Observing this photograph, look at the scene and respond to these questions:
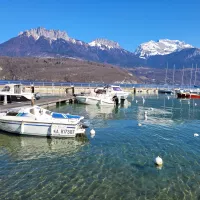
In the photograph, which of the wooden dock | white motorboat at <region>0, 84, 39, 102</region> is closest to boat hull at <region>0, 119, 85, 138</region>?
the wooden dock

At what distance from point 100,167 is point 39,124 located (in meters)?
8.94

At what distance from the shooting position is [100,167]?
17.5 metres

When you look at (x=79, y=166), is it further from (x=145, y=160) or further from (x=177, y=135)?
(x=177, y=135)

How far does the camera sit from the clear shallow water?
46.4ft

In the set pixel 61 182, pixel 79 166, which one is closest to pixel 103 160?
pixel 79 166

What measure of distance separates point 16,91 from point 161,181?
38257 mm

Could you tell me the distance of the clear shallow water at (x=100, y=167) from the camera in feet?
46.4

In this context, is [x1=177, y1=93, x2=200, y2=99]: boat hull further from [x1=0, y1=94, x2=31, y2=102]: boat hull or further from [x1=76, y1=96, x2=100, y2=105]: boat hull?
[x1=0, y1=94, x2=31, y2=102]: boat hull

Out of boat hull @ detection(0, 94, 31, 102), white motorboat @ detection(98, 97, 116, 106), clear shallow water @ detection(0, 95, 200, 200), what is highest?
boat hull @ detection(0, 94, 31, 102)

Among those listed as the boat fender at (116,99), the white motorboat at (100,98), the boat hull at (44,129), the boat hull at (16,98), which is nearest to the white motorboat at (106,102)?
the white motorboat at (100,98)

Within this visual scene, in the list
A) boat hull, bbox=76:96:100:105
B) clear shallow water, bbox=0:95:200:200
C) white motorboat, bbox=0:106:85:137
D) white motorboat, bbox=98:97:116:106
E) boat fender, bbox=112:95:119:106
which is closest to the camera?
clear shallow water, bbox=0:95:200:200

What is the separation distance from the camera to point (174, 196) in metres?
14.0

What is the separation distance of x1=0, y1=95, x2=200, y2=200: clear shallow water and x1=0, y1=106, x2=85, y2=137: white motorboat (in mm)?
769

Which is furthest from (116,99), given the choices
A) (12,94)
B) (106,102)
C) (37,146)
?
(37,146)
